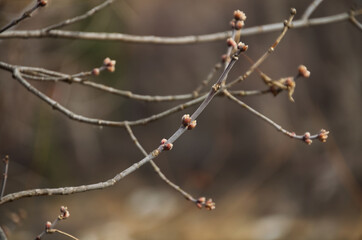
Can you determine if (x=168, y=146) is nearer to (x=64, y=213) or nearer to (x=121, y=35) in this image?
(x=64, y=213)

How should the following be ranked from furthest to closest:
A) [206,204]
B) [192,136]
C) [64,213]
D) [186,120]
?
[192,136]
[206,204]
[64,213]
[186,120]

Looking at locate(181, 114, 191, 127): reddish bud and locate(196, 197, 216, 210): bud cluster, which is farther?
locate(196, 197, 216, 210): bud cluster

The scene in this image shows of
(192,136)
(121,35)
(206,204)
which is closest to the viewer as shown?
(206,204)

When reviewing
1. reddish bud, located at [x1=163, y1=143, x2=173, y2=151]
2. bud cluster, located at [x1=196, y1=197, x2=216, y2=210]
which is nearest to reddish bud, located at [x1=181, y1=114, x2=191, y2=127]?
reddish bud, located at [x1=163, y1=143, x2=173, y2=151]

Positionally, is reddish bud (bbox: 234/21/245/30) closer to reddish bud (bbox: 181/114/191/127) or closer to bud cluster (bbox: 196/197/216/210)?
reddish bud (bbox: 181/114/191/127)

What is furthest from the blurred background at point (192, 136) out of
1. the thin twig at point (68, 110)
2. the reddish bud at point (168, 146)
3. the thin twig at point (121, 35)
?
the reddish bud at point (168, 146)

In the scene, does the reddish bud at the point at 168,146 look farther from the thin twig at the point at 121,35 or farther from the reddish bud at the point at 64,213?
the thin twig at the point at 121,35

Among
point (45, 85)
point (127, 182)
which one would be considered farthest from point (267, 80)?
point (127, 182)

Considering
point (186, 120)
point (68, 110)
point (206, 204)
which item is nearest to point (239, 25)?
point (186, 120)

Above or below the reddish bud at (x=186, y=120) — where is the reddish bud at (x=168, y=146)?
below

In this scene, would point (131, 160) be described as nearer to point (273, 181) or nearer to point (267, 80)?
point (273, 181)
